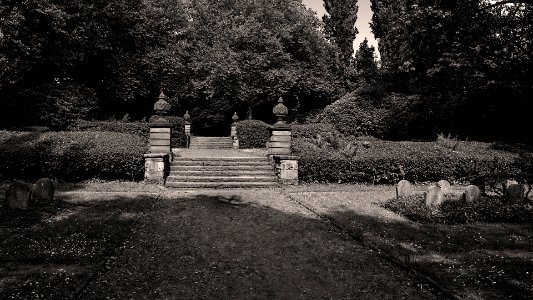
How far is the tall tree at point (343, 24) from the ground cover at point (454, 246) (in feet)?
102

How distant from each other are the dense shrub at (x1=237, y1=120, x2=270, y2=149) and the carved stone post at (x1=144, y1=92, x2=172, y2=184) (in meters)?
10.4

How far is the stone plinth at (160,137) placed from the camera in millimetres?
14461

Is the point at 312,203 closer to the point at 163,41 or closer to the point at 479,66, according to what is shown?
the point at 479,66

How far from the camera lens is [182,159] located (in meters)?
15.6

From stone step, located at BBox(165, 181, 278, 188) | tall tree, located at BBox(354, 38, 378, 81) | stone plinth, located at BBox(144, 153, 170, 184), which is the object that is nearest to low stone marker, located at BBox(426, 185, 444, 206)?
stone step, located at BBox(165, 181, 278, 188)

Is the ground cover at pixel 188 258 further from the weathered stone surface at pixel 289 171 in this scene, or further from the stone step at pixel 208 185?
the weathered stone surface at pixel 289 171

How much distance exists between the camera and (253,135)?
25141mm

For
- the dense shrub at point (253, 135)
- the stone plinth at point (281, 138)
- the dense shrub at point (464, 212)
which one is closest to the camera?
the dense shrub at point (464, 212)

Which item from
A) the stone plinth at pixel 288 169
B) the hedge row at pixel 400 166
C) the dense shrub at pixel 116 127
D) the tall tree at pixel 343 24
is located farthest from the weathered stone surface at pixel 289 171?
the tall tree at pixel 343 24

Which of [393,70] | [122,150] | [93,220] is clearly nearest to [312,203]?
[93,220]

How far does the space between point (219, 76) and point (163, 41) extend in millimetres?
9029

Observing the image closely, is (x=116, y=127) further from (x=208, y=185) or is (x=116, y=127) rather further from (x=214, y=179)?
(x=208, y=185)

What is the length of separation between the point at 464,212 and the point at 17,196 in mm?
11602

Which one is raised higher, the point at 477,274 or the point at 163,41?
the point at 163,41
